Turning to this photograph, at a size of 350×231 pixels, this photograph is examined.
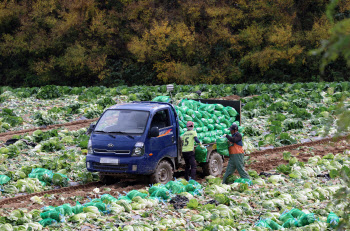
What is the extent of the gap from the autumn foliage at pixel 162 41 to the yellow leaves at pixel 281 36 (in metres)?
0.10

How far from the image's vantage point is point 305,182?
39.0 ft

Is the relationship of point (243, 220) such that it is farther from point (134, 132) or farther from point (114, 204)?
point (134, 132)

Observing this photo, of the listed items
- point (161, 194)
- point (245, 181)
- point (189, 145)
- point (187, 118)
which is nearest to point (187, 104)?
point (187, 118)

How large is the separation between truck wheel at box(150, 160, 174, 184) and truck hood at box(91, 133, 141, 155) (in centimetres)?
89

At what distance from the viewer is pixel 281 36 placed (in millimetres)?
47156

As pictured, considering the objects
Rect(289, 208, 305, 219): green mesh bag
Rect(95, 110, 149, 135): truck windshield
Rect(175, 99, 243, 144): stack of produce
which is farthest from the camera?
Rect(175, 99, 243, 144): stack of produce

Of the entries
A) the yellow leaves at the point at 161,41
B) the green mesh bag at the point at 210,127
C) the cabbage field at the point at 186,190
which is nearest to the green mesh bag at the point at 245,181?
the cabbage field at the point at 186,190

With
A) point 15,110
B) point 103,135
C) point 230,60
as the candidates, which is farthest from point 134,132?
point 230,60

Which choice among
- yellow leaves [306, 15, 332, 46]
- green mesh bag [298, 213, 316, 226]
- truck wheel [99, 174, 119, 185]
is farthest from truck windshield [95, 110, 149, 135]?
yellow leaves [306, 15, 332, 46]

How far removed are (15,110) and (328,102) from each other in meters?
17.3

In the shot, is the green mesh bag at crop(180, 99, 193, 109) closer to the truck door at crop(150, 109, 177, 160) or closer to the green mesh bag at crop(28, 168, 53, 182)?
the truck door at crop(150, 109, 177, 160)

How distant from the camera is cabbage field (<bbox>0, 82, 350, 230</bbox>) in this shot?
8.27 m

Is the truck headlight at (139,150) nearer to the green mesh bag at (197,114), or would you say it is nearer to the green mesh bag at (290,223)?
the green mesh bag at (197,114)

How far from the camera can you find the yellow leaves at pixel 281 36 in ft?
155
